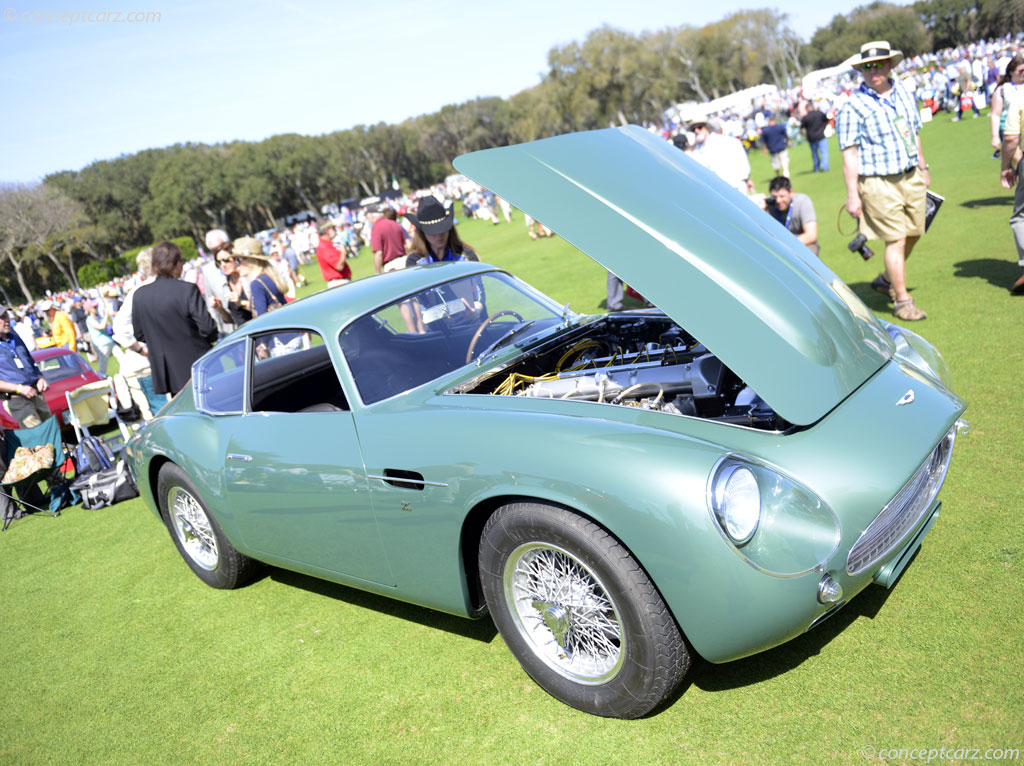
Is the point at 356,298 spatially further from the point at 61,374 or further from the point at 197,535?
the point at 61,374

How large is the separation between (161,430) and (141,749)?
1911mm

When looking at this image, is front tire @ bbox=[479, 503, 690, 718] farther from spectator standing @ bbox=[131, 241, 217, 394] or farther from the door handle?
spectator standing @ bbox=[131, 241, 217, 394]

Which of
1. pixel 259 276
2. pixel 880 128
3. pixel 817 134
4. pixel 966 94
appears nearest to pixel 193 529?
pixel 259 276

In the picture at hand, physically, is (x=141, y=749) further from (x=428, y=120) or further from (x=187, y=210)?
(x=428, y=120)

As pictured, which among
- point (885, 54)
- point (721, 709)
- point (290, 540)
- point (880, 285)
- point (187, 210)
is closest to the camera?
point (721, 709)

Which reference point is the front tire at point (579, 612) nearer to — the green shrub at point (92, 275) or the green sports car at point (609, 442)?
the green sports car at point (609, 442)

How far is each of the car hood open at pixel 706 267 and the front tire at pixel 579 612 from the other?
0.84m

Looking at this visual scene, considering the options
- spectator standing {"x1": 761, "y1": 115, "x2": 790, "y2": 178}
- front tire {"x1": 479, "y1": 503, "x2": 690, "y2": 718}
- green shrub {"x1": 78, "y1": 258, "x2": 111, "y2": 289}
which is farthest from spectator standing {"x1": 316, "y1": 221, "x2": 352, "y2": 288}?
green shrub {"x1": 78, "y1": 258, "x2": 111, "y2": 289}

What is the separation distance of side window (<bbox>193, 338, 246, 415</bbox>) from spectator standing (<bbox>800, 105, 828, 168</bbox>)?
56.1 ft

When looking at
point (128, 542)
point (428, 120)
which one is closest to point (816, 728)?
point (128, 542)

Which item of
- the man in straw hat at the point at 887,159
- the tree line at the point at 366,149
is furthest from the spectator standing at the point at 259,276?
the tree line at the point at 366,149

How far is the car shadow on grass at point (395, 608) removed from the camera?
3432 mm

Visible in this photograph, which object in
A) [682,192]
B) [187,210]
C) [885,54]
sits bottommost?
[682,192]

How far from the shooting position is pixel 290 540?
353 cm
